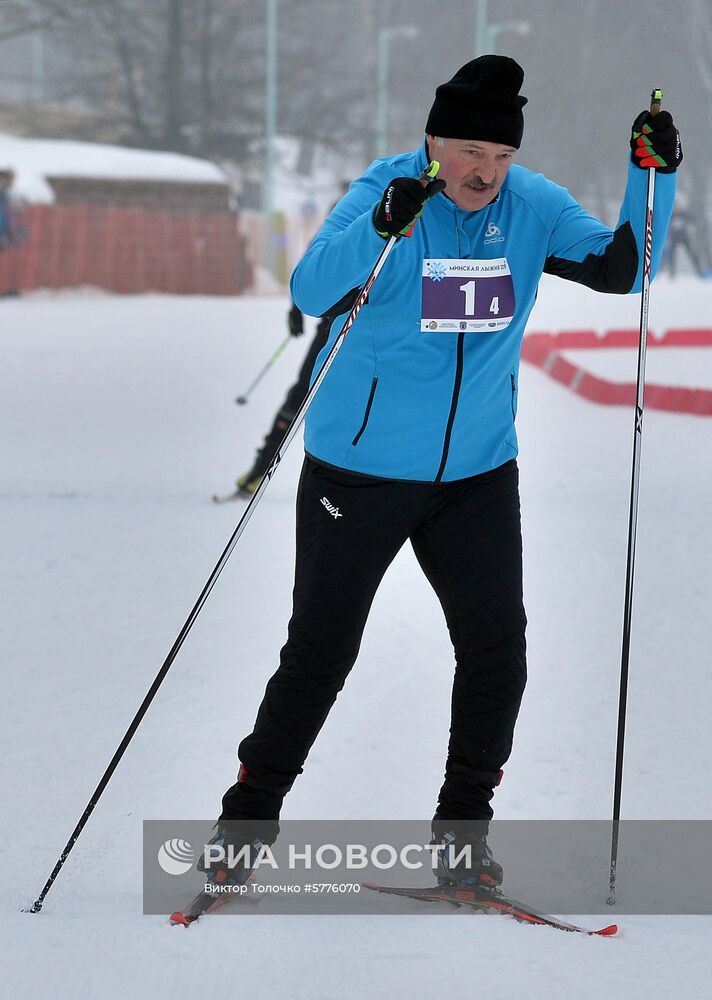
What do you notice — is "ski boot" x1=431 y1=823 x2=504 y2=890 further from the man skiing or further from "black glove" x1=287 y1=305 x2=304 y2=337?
"black glove" x1=287 y1=305 x2=304 y2=337

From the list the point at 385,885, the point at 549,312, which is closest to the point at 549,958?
the point at 385,885

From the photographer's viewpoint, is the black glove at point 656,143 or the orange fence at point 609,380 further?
the orange fence at point 609,380

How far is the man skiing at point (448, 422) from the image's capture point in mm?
2682

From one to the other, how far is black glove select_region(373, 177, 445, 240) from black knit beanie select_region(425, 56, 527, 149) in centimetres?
19

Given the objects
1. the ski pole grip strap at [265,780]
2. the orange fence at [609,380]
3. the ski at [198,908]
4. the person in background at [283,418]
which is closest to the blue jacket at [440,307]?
the ski pole grip strap at [265,780]

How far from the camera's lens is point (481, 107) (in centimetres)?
265

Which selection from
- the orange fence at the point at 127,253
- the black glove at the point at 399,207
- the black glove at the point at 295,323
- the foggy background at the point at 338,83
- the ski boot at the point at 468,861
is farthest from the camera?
the foggy background at the point at 338,83

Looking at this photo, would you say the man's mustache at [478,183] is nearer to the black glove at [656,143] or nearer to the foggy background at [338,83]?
the black glove at [656,143]

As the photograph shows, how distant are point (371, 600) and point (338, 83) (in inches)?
2002

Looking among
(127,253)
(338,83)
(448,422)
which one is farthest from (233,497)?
(338,83)

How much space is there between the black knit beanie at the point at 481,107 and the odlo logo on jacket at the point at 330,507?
0.74m

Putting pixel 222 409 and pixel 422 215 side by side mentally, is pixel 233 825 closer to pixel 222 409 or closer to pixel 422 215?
pixel 422 215

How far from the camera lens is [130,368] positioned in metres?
12.9

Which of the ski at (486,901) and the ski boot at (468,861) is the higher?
the ski boot at (468,861)
